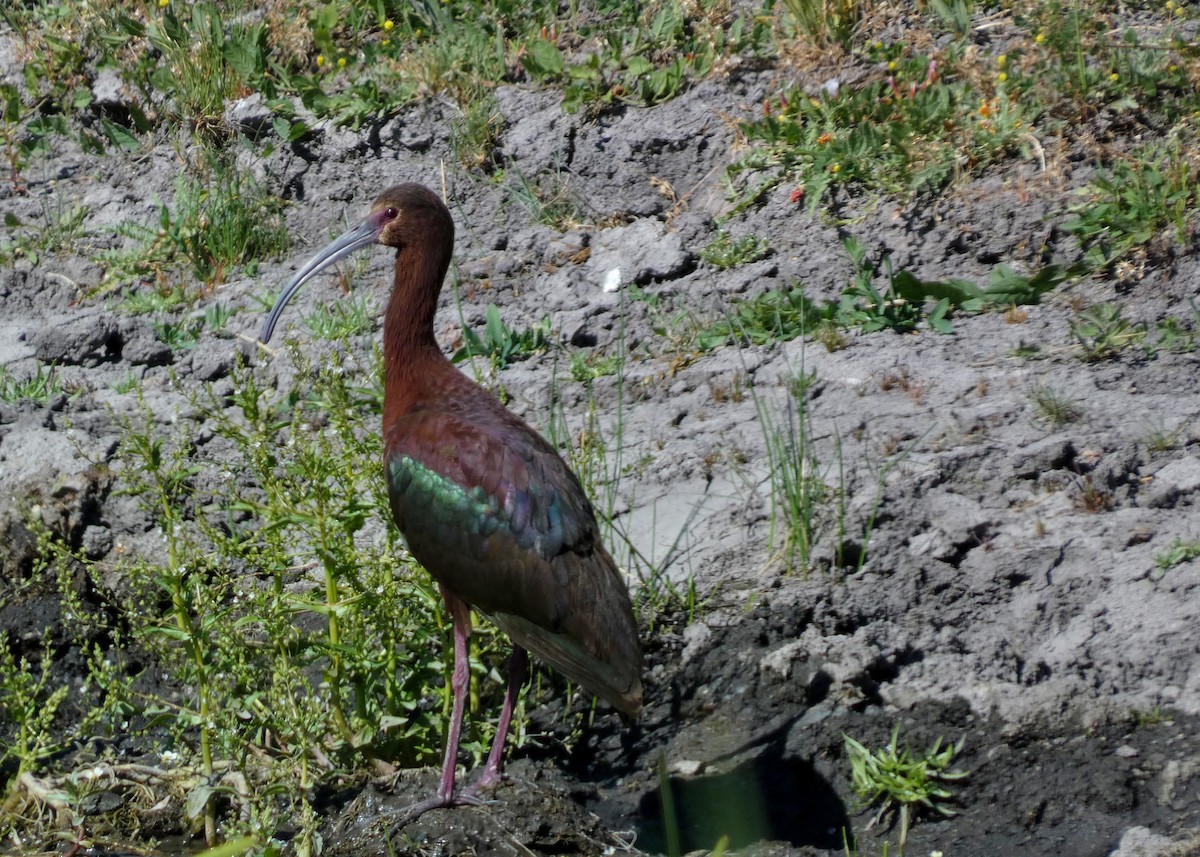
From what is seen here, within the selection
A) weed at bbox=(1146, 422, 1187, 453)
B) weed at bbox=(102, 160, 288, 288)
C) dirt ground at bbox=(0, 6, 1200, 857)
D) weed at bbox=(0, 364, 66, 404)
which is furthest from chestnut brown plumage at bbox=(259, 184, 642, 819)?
weed at bbox=(102, 160, 288, 288)

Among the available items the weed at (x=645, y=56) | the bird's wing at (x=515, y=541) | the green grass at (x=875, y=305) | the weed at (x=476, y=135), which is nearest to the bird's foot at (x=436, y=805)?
the bird's wing at (x=515, y=541)

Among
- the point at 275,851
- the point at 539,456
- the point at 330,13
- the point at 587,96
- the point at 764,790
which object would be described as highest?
the point at 330,13

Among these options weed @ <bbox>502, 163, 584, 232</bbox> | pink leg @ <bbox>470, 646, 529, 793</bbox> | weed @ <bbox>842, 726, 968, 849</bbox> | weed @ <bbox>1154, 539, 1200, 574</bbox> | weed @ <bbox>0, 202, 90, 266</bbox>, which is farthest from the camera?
weed @ <bbox>0, 202, 90, 266</bbox>

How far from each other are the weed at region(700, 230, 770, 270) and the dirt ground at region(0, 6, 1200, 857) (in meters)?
0.05

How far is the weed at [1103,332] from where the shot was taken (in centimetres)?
525

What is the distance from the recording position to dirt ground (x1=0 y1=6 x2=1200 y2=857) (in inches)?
152

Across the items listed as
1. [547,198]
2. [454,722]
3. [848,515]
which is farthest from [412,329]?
[547,198]

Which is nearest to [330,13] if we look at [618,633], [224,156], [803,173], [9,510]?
[224,156]

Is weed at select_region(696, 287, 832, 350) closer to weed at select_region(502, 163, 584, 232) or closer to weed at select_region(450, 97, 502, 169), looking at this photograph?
weed at select_region(502, 163, 584, 232)

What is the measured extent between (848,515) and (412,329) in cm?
166

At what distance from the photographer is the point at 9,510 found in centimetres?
521

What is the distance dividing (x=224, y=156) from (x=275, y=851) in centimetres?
522

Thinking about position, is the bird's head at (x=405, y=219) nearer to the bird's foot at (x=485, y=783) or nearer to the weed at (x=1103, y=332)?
the bird's foot at (x=485, y=783)

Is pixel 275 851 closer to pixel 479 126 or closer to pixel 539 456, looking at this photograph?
pixel 539 456
